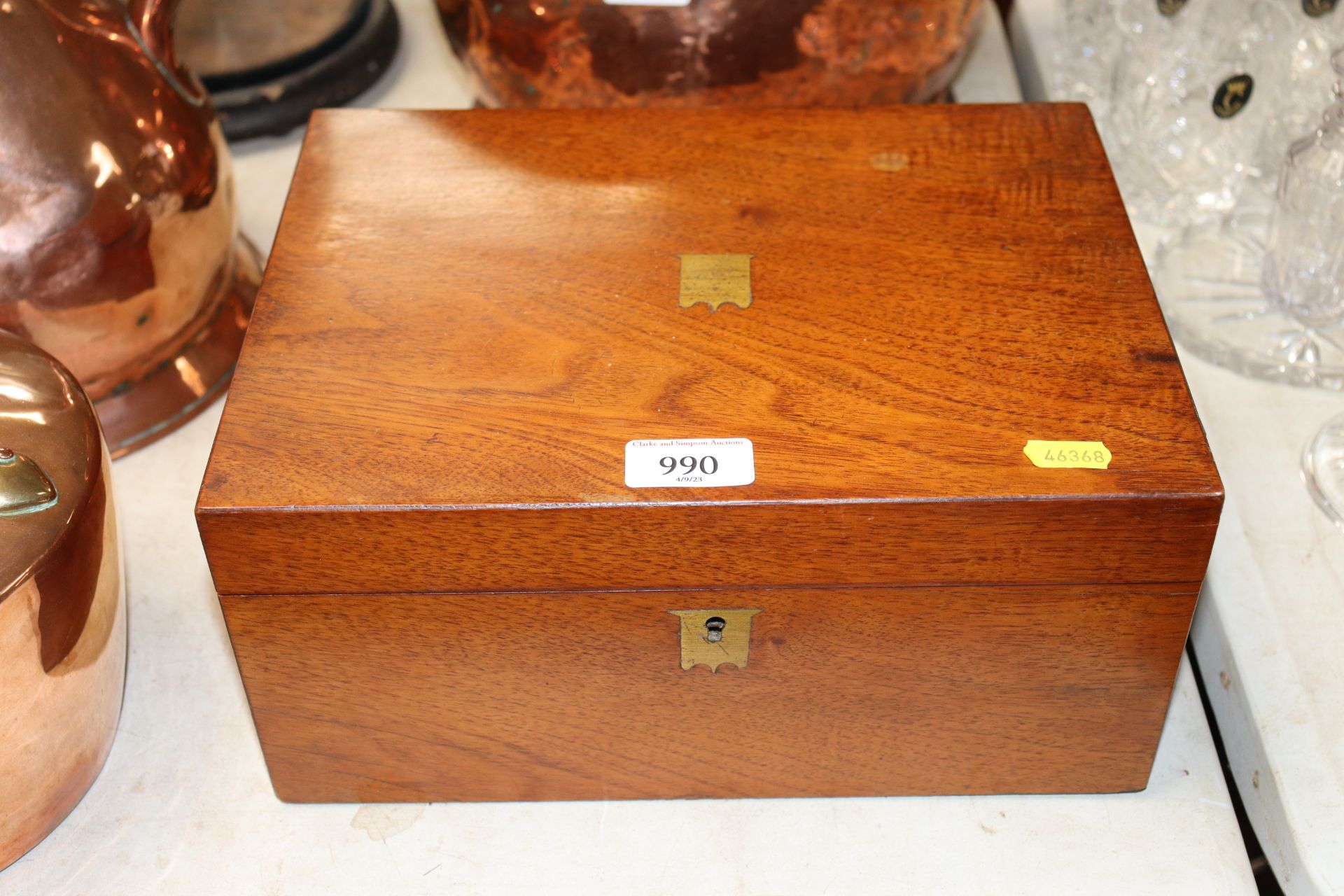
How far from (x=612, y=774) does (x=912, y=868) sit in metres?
0.16

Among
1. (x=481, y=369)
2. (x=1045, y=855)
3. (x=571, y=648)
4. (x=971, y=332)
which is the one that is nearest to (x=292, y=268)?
(x=481, y=369)

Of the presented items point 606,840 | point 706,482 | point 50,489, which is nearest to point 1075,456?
point 706,482

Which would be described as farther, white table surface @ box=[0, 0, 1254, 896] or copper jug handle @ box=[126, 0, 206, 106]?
copper jug handle @ box=[126, 0, 206, 106]

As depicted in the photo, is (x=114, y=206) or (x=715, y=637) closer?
(x=715, y=637)

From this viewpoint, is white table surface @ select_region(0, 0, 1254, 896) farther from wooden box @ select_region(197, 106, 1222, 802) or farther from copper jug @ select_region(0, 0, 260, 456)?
copper jug @ select_region(0, 0, 260, 456)

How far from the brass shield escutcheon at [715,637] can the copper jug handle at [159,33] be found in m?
0.47

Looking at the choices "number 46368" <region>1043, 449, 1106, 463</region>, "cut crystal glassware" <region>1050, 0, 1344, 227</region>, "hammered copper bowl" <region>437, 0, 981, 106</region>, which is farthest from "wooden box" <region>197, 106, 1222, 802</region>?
"cut crystal glassware" <region>1050, 0, 1344, 227</region>

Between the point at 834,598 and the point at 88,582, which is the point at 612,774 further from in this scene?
the point at 88,582

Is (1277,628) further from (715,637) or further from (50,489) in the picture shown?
(50,489)

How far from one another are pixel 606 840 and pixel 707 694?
11 centimetres

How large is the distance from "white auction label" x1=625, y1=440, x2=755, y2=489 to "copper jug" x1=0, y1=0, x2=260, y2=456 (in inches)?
14.4

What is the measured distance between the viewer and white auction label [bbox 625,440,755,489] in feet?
1.96

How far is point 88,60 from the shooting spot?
771mm

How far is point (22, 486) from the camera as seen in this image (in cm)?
62
